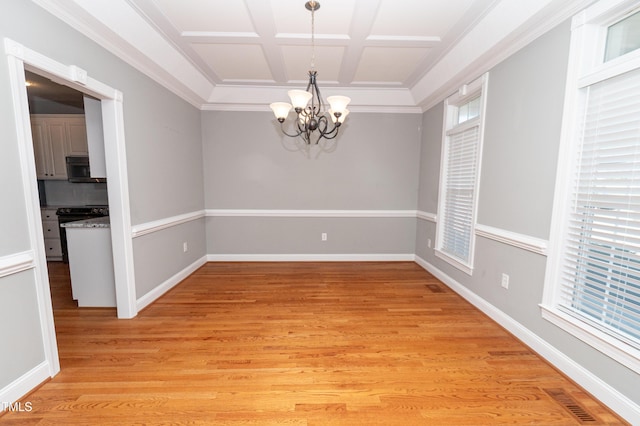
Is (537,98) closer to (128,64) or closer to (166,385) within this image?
(166,385)

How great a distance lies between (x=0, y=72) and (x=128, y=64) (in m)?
1.26

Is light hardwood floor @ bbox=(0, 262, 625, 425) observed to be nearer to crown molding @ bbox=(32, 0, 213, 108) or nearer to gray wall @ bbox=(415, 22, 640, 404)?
gray wall @ bbox=(415, 22, 640, 404)

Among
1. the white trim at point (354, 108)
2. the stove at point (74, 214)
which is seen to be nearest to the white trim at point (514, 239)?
the white trim at point (354, 108)

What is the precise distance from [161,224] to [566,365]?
4005mm

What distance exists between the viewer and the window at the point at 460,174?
2.99 meters

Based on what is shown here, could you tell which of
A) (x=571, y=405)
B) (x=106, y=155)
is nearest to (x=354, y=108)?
(x=106, y=155)

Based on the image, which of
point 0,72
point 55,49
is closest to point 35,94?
point 55,49

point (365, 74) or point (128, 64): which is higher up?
point (365, 74)

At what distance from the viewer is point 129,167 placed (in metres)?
2.63

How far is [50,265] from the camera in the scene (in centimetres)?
437

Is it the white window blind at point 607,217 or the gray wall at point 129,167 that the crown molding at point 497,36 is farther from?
the gray wall at point 129,167

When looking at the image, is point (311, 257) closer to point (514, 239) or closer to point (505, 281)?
point (505, 281)

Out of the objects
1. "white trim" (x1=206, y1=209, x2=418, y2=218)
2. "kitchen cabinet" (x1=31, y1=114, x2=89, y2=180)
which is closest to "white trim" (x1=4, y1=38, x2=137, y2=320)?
"white trim" (x1=206, y1=209, x2=418, y2=218)

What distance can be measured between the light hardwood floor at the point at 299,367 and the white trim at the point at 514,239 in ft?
2.76
